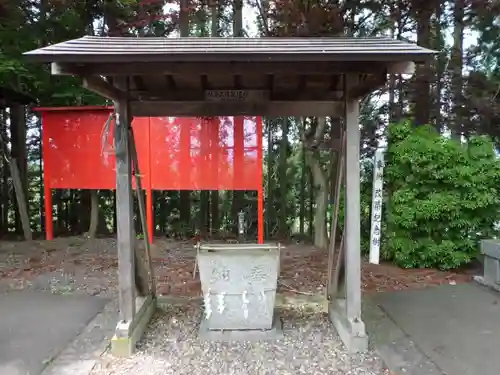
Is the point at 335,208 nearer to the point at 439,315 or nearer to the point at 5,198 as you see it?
the point at 439,315

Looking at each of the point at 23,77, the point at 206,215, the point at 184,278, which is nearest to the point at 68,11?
the point at 23,77

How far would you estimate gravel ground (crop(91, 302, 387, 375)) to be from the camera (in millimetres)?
3395

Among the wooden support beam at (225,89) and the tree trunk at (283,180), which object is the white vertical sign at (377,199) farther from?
the tree trunk at (283,180)

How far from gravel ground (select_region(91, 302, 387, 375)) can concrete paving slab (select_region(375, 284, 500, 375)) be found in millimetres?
588

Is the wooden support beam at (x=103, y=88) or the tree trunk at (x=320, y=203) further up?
the wooden support beam at (x=103, y=88)

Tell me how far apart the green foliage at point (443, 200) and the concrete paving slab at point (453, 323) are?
782mm

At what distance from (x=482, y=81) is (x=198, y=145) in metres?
4.73

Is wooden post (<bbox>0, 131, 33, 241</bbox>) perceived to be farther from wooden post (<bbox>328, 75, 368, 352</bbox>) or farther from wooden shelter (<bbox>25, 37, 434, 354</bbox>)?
wooden post (<bbox>328, 75, 368, 352</bbox>)

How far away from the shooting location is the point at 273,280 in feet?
13.1

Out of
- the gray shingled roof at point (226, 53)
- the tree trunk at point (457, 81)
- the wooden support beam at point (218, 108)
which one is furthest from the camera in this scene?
the tree trunk at point (457, 81)

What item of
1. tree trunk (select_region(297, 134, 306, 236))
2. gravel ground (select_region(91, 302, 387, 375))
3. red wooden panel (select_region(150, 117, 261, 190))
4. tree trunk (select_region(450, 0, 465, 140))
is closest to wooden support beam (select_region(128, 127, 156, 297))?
gravel ground (select_region(91, 302, 387, 375))

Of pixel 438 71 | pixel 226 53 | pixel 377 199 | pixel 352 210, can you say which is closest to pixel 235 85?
pixel 226 53

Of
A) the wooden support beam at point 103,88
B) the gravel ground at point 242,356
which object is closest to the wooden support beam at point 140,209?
the wooden support beam at point 103,88

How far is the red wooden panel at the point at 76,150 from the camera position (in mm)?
7781
